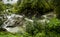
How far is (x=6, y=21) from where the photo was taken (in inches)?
558

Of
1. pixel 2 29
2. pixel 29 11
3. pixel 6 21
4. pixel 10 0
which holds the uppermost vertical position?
pixel 10 0

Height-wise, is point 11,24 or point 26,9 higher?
point 26,9

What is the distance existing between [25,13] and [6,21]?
7.09ft

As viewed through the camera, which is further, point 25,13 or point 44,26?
point 25,13

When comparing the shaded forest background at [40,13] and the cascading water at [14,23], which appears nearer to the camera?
the shaded forest background at [40,13]

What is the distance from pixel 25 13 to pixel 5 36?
16.6ft

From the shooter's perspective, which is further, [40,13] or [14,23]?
[40,13]

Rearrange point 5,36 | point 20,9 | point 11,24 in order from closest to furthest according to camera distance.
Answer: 1. point 5,36
2. point 11,24
3. point 20,9

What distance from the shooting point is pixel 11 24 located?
13.6 meters

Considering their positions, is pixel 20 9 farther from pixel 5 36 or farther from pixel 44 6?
pixel 5 36

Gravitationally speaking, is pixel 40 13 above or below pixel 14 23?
above

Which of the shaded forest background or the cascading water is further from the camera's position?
the cascading water

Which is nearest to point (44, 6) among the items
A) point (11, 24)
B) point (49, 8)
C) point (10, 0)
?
point (49, 8)

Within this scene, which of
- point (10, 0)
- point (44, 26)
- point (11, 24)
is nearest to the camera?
point (44, 26)
